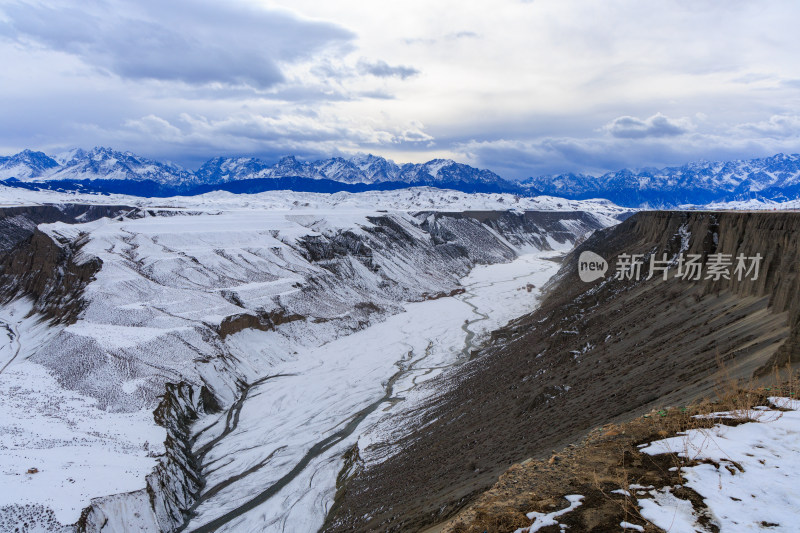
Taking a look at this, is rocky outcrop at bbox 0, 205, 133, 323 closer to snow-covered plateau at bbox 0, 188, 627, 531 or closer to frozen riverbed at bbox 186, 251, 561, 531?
snow-covered plateau at bbox 0, 188, 627, 531

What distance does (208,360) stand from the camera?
46.0 metres

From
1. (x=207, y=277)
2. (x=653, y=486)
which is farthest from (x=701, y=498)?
(x=207, y=277)

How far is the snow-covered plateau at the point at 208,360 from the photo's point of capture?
85.0 feet

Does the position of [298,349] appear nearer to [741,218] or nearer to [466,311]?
[466,311]

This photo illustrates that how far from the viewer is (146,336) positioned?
45.2m

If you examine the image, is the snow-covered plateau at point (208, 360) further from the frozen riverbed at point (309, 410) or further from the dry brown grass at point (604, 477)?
the dry brown grass at point (604, 477)

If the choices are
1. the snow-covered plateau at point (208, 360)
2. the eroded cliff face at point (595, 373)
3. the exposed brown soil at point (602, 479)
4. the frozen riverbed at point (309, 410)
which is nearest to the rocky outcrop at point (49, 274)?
the snow-covered plateau at point (208, 360)

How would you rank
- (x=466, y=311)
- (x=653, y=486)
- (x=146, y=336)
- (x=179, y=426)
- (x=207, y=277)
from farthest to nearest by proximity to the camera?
(x=466, y=311) → (x=207, y=277) → (x=146, y=336) → (x=179, y=426) → (x=653, y=486)

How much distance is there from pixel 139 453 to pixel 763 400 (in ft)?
104

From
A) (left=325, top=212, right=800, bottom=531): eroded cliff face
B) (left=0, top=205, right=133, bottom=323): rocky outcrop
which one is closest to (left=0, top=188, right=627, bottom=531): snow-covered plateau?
(left=0, top=205, right=133, bottom=323): rocky outcrop

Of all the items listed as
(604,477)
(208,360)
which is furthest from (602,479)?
(208,360)

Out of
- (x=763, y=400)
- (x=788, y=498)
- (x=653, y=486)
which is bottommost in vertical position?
(x=653, y=486)

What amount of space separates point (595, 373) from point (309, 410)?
83.2 ft

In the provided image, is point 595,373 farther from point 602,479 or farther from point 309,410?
point 309,410
